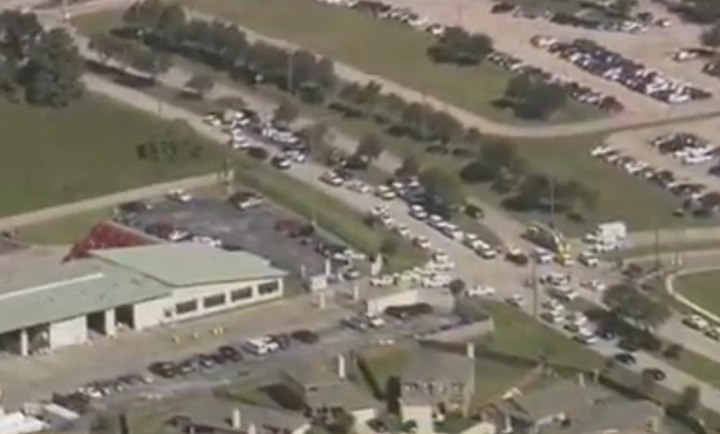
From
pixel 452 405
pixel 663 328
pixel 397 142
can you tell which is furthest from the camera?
pixel 397 142

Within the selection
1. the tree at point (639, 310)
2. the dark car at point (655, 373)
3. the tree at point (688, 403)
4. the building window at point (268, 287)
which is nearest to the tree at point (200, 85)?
the building window at point (268, 287)

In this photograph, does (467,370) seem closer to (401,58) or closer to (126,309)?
(126,309)

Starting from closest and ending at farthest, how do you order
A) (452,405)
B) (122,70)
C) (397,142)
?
(452,405) < (397,142) < (122,70)

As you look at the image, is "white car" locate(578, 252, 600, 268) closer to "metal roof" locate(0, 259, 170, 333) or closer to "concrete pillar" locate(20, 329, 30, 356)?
"metal roof" locate(0, 259, 170, 333)

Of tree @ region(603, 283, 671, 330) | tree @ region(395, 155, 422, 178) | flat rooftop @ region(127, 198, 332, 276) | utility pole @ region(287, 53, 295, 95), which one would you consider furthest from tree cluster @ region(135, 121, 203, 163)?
tree @ region(603, 283, 671, 330)

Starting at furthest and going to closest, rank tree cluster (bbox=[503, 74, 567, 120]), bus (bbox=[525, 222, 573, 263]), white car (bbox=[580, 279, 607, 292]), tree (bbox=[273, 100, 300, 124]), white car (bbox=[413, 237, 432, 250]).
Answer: tree cluster (bbox=[503, 74, 567, 120]) < tree (bbox=[273, 100, 300, 124]) < white car (bbox=[413, 237, 432, 250]) < bus (bbox=[525, 222, 573, 263]) < white car (bbox=[580, 279, 607, 292])

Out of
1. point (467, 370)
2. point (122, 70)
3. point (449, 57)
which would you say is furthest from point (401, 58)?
point (467, 370)

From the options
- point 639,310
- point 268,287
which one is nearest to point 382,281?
point 268,287
